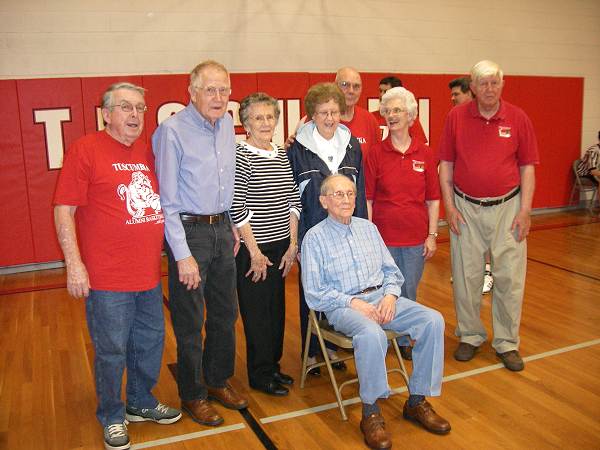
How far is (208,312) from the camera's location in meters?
3.10

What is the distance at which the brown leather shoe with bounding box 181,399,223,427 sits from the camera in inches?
118

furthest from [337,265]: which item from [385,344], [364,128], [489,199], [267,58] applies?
[267,58]

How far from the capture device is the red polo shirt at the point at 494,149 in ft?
11.9

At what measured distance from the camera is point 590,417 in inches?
117

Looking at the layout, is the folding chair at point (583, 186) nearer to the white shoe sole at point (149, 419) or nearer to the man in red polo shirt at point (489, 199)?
the man in red polo shirt at point (489, 199)

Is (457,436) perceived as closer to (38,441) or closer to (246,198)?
(246,198)

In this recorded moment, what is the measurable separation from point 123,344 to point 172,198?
2.39 feet

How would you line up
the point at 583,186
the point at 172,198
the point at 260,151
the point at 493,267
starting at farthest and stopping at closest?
the point at 583,186, the point at 493,267, the point at 260,151, the point at 172,198

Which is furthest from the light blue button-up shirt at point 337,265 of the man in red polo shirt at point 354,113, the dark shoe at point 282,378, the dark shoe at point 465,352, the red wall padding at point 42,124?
the red wall padding at point 42,124

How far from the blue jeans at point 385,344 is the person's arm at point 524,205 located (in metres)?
1.06

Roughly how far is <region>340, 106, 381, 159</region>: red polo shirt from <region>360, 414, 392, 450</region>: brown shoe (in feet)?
6.25

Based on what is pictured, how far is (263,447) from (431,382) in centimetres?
88

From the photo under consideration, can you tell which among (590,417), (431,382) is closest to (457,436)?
(431,382)

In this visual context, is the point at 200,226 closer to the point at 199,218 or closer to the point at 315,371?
the point at 199,218
